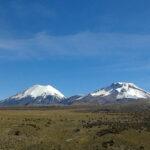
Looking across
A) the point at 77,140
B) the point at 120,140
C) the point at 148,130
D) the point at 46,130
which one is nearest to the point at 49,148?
the point at 77,140

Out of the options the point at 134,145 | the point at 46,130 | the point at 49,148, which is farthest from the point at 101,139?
the point at 46,130

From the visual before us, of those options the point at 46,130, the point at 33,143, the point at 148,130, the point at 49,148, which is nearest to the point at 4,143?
the point at 33,143

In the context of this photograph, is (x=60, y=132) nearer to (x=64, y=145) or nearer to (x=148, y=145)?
(x=64, y=145)

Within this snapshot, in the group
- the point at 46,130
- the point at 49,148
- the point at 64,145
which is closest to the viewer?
the point at 49,148

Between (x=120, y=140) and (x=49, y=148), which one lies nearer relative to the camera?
(x=49, y=148)

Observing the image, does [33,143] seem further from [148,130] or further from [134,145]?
[148,130]

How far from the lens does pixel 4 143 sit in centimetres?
3438

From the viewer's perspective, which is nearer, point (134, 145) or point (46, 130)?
point (134, 145)

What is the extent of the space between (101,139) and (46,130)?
519 inches

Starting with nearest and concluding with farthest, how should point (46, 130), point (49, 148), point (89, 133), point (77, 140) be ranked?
1. point (49, 148)
2. point (77, 140)
3. point (89, 133)
4. point (46, 130)

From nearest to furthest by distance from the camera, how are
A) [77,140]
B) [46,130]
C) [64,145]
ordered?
[64,145] → [77,140] → [46,130]

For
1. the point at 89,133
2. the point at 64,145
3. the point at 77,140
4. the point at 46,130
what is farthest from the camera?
the point at 46,130

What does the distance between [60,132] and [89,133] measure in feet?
19.0

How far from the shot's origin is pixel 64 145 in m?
34.7
